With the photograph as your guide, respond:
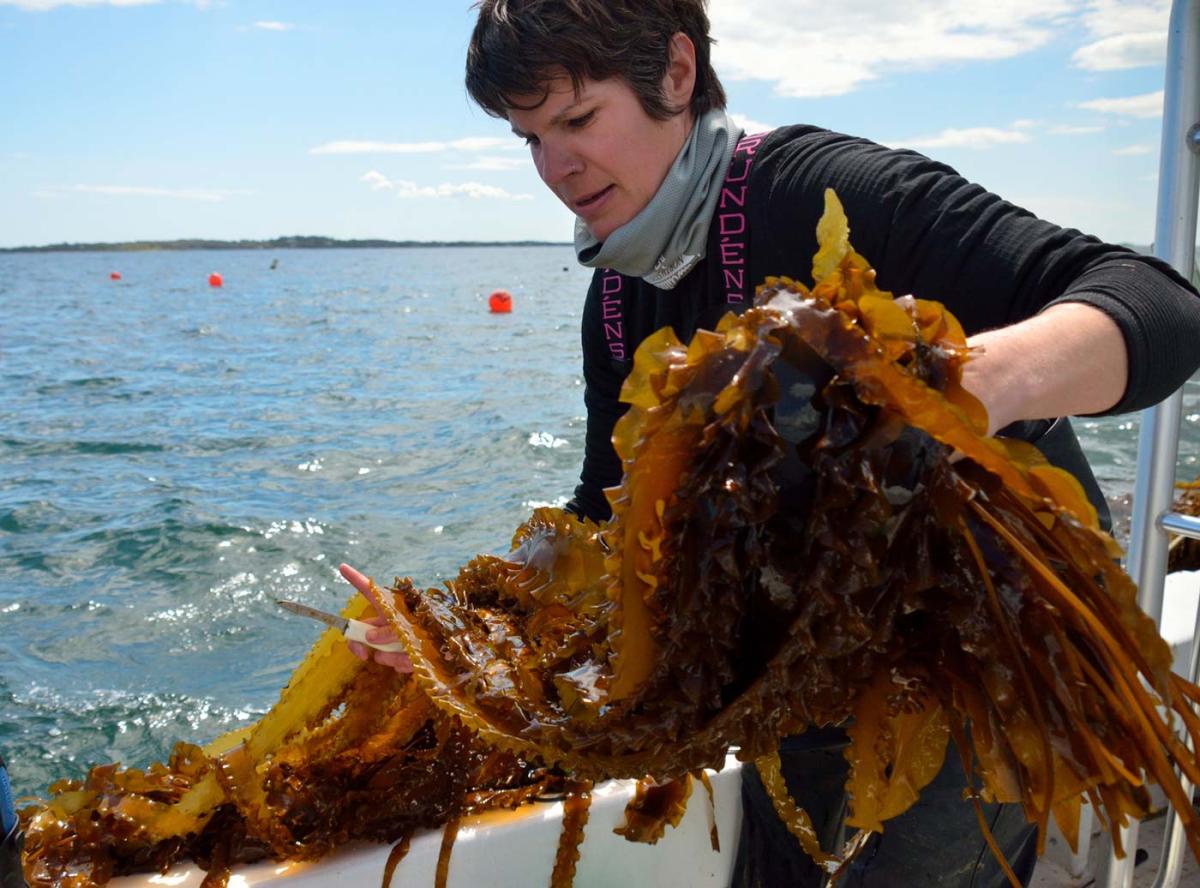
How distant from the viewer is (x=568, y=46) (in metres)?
1.74

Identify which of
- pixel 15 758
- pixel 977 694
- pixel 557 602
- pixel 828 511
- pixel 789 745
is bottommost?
pixel 15 758

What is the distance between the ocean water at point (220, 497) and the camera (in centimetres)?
486

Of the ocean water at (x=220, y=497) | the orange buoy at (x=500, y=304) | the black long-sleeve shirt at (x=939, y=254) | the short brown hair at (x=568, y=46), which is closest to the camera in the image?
the black long-sleeve shirt at (x=939, y=254)

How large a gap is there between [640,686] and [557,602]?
0.59 metres

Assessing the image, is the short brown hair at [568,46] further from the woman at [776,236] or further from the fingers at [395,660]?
the fingers at [395,660]

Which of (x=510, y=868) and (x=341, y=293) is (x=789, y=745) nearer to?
(x=510, y=868)

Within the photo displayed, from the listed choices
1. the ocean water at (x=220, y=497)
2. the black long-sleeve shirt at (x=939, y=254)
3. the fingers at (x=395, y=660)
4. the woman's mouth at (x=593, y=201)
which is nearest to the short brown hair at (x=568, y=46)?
the woman's mouth at (x=593, y=201)

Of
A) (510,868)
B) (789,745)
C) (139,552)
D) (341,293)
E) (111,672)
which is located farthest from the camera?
(341,293)

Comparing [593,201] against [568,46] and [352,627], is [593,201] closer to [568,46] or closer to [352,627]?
[568,46]

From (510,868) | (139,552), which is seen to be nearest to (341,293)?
(139,552)

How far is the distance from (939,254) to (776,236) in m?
0.32

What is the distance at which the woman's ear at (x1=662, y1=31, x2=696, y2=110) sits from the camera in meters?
1.88

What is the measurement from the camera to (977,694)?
1.02 m

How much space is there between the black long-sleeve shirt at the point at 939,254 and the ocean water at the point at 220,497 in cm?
273
